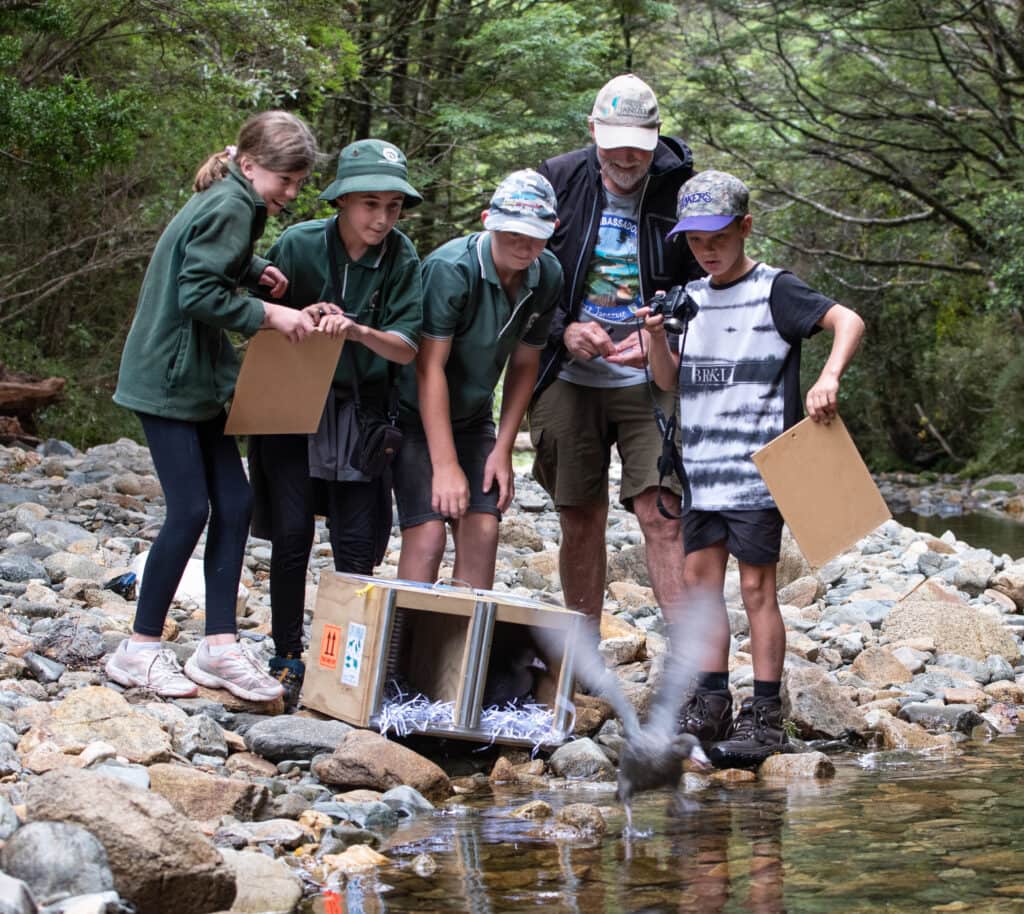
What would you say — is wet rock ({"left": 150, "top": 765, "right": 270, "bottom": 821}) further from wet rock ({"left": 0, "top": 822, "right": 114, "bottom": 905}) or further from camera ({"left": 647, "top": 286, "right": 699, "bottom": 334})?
camera ({"left": 647, "top": 286, "right": 699, "bottom": 334})

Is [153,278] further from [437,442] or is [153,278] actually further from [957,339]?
[957,339]

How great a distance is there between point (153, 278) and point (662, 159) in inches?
70.1

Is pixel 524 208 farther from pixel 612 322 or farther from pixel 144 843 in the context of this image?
pixel 144 843

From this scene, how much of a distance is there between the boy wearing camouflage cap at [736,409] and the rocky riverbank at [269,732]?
27cm

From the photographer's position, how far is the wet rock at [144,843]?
2578 millimetres

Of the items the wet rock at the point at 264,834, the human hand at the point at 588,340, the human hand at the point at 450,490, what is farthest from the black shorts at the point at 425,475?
the wet rock at the point at 264,834

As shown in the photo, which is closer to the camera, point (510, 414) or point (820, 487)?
point (820, 487)

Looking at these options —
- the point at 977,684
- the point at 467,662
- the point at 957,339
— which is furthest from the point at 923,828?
the point at 957,339

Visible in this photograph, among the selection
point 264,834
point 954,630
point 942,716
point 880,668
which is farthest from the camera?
point 954,630

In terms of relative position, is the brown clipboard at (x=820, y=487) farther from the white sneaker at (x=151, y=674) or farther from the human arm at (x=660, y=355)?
the white sneaker at (x=151, y=674)

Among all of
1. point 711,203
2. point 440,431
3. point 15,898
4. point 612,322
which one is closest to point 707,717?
point 440,431

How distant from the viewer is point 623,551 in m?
8.45

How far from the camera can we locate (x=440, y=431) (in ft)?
13.9

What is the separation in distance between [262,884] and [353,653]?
Answer: 4.11 feet
